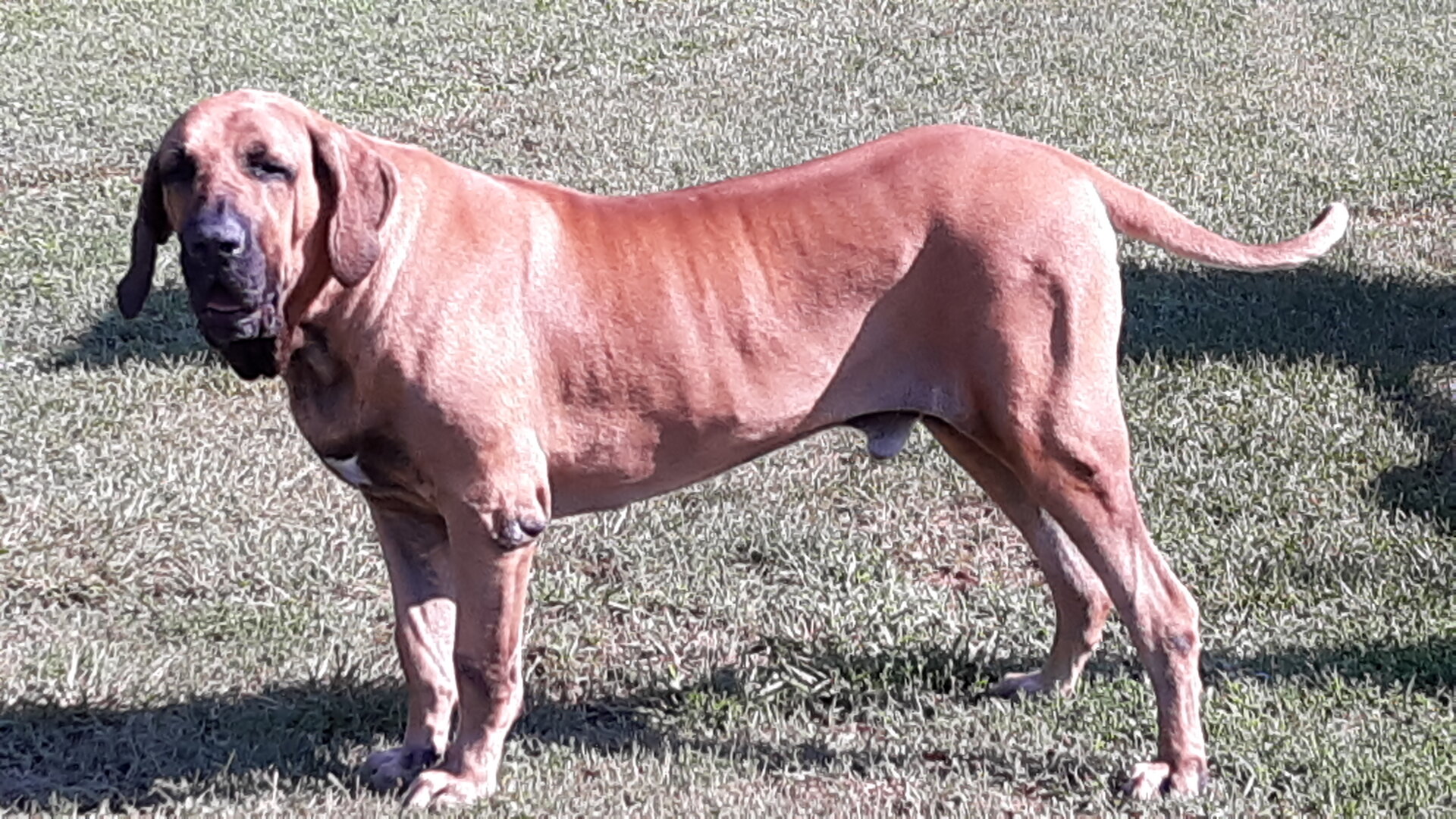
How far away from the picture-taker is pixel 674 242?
4.61m

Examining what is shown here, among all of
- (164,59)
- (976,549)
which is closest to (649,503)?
(976,549)

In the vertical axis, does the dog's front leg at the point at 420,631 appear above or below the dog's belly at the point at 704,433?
below

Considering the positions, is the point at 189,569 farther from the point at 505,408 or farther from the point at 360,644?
the point at 505,408

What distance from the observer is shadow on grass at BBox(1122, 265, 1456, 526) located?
7473 mm

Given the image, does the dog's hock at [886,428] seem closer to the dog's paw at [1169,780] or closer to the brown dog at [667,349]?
the brown dog at [667,349]

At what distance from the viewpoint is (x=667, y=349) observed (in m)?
4.54

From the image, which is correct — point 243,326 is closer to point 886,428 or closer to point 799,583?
point 886,428

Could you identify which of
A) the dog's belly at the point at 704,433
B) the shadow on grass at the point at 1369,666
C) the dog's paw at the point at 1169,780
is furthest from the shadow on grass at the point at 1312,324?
the dog's belly at the point at 704,433

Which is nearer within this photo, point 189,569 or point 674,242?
point 674,242

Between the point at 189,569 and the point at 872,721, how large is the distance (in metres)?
2.35

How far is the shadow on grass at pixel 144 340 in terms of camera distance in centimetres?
816

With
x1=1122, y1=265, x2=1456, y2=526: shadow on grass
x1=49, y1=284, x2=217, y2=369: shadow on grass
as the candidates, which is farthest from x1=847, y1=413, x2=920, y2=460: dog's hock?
x1=49, y1=284, x2=217, y2=369: shadow on grass

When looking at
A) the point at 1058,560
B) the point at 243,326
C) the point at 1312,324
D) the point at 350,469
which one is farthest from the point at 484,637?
the point at 1312,324

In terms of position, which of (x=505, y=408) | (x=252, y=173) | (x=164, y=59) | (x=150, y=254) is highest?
(x=252, y=173)
